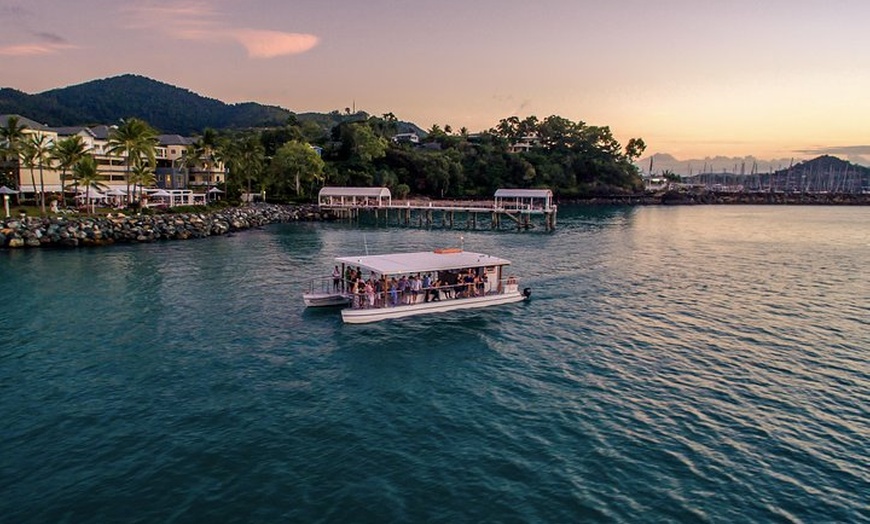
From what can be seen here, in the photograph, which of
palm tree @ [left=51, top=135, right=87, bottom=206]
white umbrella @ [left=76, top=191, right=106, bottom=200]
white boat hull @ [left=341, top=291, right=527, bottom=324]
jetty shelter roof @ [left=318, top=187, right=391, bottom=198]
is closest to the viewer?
white boat hull @ [left=341, top=291, right=527, bottom=324]

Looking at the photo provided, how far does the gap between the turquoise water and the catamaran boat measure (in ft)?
4.40

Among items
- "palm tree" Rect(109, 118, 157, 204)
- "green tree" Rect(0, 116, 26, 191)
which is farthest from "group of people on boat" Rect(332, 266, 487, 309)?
"green tree" Rect(0, 116, 26, 191)

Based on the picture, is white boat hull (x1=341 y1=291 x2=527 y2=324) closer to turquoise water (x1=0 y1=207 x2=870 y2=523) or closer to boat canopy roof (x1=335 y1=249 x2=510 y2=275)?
turquoise water (x1=0 y1=207 x2=870 y2=523)

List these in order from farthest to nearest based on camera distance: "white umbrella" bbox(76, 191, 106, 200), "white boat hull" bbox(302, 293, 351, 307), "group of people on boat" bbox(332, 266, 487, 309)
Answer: "white umbrella" bbox(76, 191, 106, 200) < "white boat hull" bbox(302, 293, 351, 307) < "group of people on boat" bbox(332, 266, 487, 309)

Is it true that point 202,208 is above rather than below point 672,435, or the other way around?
above

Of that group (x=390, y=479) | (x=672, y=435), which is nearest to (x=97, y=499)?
(x=390, y=479)

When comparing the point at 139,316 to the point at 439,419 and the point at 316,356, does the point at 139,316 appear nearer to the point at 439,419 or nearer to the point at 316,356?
the point at 316,356

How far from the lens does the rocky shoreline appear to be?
66.4m

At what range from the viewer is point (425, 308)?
128 ft

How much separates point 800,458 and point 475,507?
1280 centimetres

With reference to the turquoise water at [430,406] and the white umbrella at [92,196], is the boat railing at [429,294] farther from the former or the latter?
the white umbrella at [92,196]

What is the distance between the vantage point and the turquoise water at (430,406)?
17812 millimetres

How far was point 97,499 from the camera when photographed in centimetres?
1741

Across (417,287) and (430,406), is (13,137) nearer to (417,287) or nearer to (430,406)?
(417,287)
